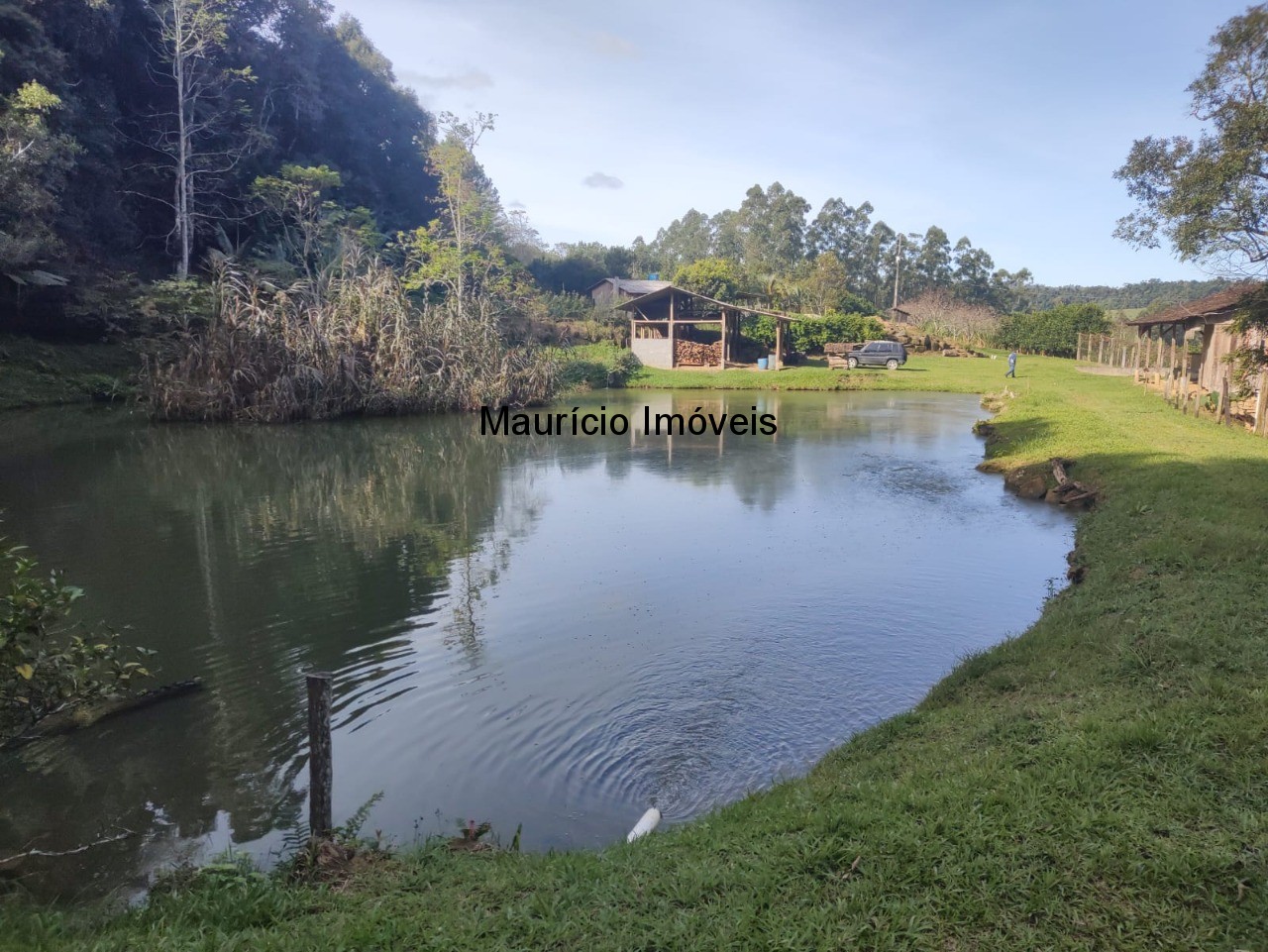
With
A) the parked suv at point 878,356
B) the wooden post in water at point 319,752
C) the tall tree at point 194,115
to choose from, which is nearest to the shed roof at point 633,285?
the parked suv at point 878,356

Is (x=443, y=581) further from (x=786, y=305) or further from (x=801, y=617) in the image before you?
(x=786, y=305)

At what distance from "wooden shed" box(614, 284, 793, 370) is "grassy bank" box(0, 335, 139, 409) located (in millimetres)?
21407

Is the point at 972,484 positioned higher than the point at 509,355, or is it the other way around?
the point at 509,355

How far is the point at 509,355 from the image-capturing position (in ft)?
92.6

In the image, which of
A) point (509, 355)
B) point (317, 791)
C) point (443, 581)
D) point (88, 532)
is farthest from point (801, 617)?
point (509, 355)

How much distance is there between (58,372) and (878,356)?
109 ft

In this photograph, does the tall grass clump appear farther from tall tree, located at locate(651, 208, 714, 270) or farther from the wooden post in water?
tall tree, located at locate(651, 208, 714, 270)

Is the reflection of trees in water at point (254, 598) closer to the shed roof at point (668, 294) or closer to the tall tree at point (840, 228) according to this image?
the shed roof at point (668, 294)

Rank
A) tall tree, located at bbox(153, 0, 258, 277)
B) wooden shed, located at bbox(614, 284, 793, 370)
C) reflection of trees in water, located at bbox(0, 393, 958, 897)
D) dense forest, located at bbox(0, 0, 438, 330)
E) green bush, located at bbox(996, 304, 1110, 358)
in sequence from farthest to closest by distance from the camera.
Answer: green bush, located at bbox(996, 304, 1110, 358) < wooden shed, located at bbox(614, 284, 793, 370) < tall tree, located at bbox(153, 0, 258, 277) < dense forest, located at bbox(0, 0, 438, 330) < reflection of trees in water, located at bbox(0, 393, 958, 897)

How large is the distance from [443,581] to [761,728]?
487 centimetres

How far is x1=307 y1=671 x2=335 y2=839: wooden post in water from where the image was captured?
4.45 metres

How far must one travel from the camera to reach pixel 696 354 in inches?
1629

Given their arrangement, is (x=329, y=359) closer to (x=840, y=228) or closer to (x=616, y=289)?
(x=616, y=289)

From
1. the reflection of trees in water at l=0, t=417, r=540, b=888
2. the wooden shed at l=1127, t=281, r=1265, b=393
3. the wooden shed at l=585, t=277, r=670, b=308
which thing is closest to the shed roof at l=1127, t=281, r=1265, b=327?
the wooden shed at l=1127, t=281, r=1265, b=393
